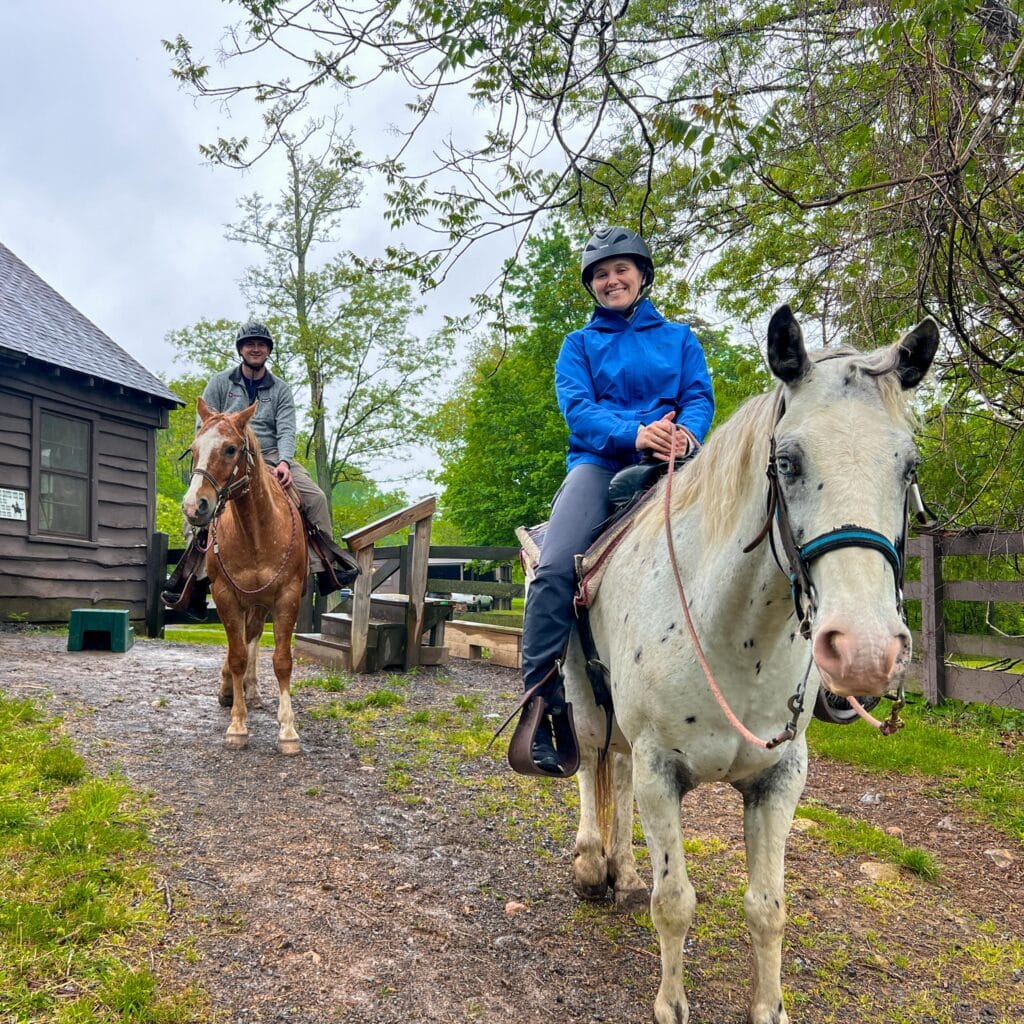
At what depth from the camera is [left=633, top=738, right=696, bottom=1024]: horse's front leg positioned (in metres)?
2.38

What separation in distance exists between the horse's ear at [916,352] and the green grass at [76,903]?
2.94 m

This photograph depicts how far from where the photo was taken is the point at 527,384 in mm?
22344

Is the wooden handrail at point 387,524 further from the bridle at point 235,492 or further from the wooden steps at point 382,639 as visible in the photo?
the bridle at point 235,492

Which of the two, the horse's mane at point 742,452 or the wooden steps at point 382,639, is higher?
the horse's mane at point 742,452

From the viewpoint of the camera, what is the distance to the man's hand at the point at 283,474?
6408 mm

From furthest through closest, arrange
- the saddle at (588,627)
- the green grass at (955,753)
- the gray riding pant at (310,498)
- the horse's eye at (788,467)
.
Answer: the gray riding pant at (310,498)
the green grass at (955,753)
the saddle at (588,627)
the horse's eye at (788,467)

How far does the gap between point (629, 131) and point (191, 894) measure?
22.0ft

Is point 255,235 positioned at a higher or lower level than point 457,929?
higher

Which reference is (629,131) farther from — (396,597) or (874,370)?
(396,597)

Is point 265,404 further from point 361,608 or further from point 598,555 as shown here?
point 598,555

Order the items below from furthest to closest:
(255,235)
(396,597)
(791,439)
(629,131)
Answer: (255,235)
(396,597)
(629,131)
(791,439)

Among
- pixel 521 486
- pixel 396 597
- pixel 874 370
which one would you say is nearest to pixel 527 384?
pixel 521 486

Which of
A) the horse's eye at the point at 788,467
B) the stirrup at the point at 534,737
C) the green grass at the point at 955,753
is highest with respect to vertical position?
the horse's eye at the point at 788,467

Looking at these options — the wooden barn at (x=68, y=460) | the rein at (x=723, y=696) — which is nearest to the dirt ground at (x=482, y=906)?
the rein at (x=723, y=696)
